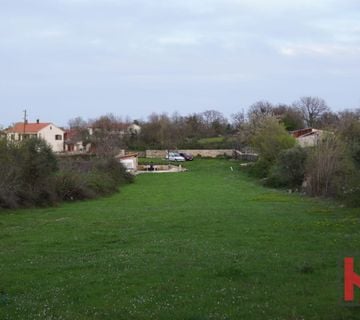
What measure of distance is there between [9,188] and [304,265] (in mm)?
28675

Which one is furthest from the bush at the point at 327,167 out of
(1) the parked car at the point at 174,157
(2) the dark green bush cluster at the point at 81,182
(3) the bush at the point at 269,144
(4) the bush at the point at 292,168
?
(1) the parked car at the point at 174,157

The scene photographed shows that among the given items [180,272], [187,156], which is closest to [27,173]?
[180,272]

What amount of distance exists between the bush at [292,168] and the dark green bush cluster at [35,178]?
23.0 meters

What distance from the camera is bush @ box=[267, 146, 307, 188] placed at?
59.8 m

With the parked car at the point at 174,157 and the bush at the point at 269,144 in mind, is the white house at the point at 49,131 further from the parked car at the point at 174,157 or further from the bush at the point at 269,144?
the bush at the point at 269,144

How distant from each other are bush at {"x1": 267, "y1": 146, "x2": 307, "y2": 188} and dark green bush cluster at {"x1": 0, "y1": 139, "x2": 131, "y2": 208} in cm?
2296

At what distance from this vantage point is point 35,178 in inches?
1603

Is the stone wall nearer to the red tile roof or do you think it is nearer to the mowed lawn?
the red tile roof

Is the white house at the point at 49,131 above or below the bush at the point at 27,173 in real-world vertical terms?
above

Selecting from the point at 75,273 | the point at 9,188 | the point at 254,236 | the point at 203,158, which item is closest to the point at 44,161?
the point at 9,188

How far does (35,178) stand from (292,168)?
31232 mm

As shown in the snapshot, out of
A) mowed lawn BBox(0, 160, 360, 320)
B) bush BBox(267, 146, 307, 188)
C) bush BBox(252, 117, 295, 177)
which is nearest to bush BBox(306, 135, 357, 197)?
bush BBox(267, 146, 307, 188)

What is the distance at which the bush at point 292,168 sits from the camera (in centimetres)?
5978

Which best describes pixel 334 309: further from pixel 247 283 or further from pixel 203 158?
pixel 203 158
